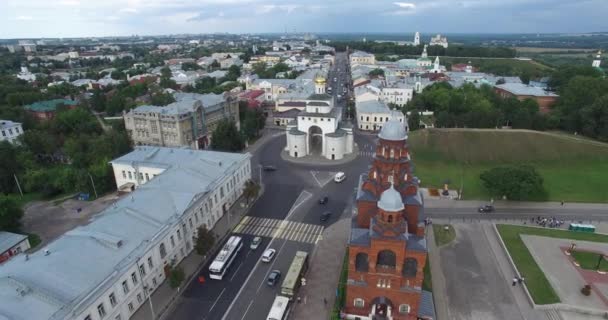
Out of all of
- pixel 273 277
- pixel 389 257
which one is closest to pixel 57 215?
pixel 273 277

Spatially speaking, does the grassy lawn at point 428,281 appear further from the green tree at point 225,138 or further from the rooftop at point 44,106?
the rooftop at point 44,106

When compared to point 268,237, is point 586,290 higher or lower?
higher

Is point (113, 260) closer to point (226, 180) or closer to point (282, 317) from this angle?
point (282, 317)

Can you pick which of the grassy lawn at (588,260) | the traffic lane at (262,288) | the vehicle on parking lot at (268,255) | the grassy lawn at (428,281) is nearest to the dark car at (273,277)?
the traffic lane at (262,288)

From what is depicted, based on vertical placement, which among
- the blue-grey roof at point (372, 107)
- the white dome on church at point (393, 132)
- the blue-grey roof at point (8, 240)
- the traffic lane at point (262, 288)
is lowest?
the traffic lane at point (262, 288)

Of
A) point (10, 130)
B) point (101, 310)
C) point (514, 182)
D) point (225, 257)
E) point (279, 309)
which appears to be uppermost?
point (10, 130)

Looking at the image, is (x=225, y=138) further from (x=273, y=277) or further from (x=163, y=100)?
(x=273, y=277)

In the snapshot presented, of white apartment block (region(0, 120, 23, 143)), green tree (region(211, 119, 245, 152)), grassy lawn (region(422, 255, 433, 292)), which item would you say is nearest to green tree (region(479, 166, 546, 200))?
grassy lawn (region(422, 255, 433, 292))
